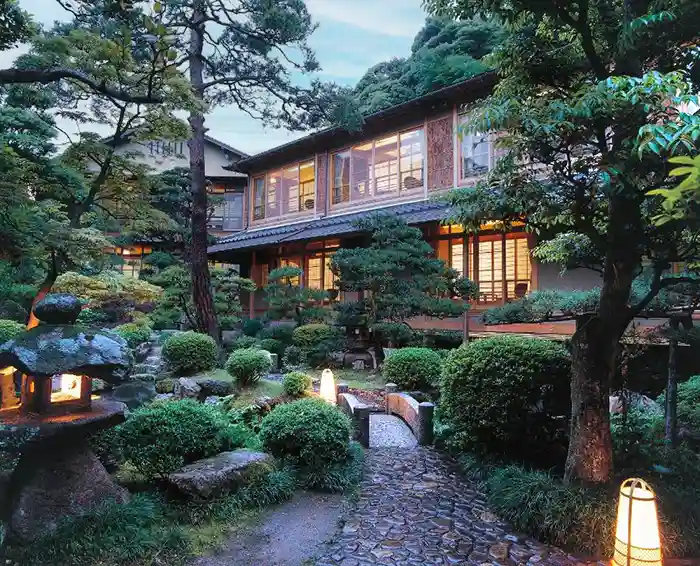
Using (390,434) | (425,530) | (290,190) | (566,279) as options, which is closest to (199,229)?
(390,434)

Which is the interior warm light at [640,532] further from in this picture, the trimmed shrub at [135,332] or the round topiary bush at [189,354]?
the trimmed shrub at [135,332]

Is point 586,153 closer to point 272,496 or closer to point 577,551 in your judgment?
point 577,551

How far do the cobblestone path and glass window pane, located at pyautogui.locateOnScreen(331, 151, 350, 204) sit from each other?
44.6ft

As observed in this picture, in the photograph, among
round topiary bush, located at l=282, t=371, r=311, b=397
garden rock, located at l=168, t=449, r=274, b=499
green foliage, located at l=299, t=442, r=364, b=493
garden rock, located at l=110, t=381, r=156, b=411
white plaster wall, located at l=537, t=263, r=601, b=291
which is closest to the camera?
garden rock, located at l=168, t=449, r=274, b=499

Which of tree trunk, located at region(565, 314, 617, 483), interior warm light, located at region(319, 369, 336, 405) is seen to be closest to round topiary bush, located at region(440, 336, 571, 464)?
tree trunk, located at region(565, 314, 617, 483)

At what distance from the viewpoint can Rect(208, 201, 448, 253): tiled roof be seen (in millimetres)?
13288

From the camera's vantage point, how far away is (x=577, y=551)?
3941mm

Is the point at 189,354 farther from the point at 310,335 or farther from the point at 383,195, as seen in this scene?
the point at 383,195

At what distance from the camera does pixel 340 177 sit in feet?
59.8

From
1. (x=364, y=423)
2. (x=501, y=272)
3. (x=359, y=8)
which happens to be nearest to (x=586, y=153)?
(x=364, y=423)

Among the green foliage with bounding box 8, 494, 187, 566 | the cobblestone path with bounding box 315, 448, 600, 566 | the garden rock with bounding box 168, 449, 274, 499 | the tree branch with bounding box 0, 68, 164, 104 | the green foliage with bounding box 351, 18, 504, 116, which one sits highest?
the green foliage with bounding box 351, 18, 504, 116

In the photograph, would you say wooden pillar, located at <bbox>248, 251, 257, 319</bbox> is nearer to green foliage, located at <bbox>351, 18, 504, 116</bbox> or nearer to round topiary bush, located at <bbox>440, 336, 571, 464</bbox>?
green foliage, located at <bbox>351, 18, 504, 116</bbox>

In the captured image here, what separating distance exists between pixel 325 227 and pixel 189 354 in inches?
298

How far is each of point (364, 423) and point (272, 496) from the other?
2235 mm
